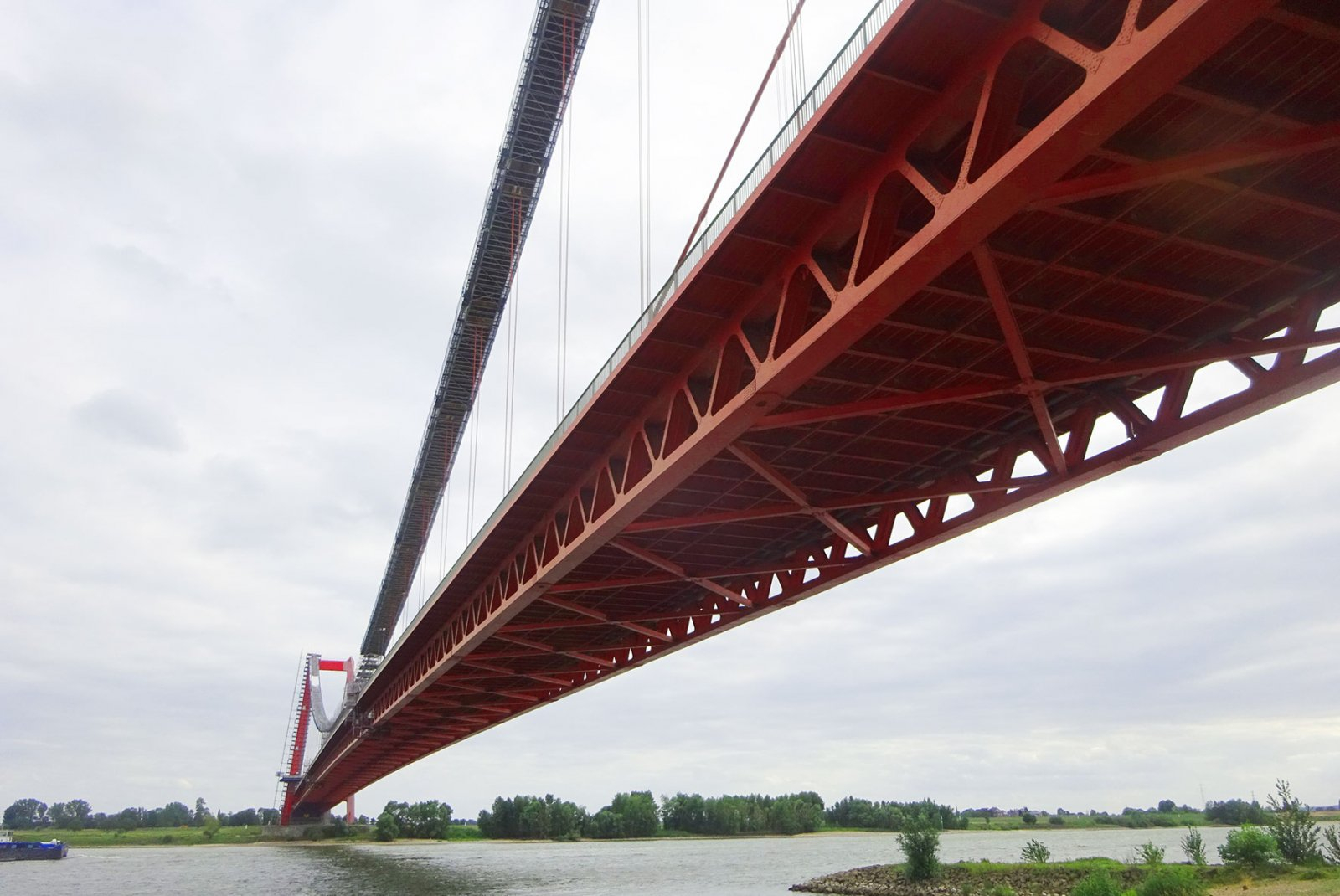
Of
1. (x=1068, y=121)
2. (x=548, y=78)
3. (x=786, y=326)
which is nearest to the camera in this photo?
(x=1068, y=121)

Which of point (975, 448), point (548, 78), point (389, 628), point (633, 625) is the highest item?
point (548, 78)

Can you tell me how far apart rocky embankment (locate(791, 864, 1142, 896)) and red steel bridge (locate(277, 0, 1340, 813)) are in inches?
541

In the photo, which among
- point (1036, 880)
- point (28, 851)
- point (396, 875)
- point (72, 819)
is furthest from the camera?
point (72, 819)

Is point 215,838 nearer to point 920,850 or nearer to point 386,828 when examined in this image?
point 386,828

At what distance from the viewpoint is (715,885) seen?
4100cm

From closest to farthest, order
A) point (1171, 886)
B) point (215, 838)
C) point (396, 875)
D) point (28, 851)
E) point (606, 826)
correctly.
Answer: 1. point (1171, 886)
2. point (396, 875)
3. point (28, 851)
4. point (606, 826)
5. point (215, 838)

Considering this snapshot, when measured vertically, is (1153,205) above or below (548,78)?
below

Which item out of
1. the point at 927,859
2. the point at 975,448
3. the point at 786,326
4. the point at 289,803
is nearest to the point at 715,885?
the point at 927,859

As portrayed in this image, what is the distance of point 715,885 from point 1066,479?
29.3 m

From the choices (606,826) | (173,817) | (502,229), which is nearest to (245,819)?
(173,817)

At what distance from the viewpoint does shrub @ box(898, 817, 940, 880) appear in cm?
3722

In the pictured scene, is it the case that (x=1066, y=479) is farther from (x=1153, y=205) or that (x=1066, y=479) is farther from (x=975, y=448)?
(x=1153, y=205)

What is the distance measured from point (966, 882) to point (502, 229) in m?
36.0

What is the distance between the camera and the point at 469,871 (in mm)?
55750
